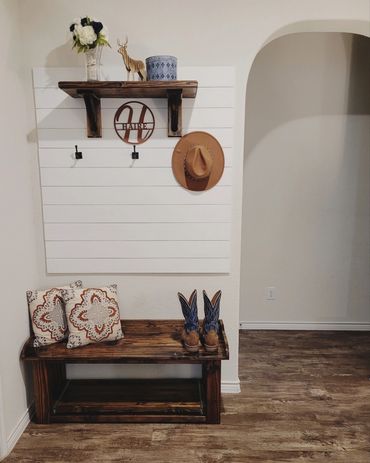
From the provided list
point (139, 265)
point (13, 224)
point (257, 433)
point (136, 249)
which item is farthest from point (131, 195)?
point (257, 433)

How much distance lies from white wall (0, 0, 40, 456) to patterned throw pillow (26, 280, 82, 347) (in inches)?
2.5

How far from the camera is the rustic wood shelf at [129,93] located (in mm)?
1898

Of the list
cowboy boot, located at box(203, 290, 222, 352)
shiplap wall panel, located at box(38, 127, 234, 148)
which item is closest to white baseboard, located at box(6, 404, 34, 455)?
cowboy boot, located at box(203, 290, 222, 352)

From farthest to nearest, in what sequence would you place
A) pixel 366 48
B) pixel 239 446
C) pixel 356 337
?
pixel 356 337, pixel 366 48, pixel 239 446

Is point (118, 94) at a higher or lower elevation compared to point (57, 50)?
lower

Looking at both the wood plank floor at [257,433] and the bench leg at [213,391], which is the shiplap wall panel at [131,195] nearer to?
the bench leg at [213,391]

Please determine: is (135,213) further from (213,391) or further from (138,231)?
(213,391)

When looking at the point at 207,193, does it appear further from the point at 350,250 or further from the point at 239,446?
the point at 350,250

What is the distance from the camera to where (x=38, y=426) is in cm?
214

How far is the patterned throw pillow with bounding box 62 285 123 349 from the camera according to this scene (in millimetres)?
2115

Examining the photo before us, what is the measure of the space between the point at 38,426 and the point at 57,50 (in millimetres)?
2179

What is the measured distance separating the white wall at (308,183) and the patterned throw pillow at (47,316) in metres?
1.69

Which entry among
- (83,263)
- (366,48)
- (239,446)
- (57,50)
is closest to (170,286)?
(83,263)

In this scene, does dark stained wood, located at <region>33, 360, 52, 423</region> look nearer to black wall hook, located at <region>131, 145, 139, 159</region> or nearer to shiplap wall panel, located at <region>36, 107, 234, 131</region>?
black wall hook, located at <region>131, 145, 139, 159</region>
